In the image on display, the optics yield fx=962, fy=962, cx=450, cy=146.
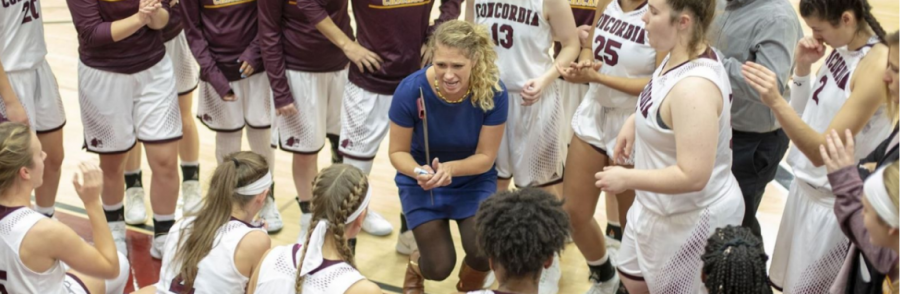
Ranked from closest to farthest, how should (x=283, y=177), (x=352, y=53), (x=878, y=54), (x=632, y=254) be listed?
(x=878, y=54) < (x=632, y=254) < (x=352, y=53) < (x=283, y=177)

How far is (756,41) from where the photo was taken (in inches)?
141

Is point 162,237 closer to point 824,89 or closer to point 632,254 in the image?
point 632,254

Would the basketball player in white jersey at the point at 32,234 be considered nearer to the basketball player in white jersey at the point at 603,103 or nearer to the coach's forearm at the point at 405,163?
the coach's forearm at the point at 405,163

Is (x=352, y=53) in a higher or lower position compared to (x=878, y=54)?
lower

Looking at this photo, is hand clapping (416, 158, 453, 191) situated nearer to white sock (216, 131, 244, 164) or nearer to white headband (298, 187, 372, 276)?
white headband (298, 187, 372, 276)

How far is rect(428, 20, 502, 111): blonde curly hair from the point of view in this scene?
3785 mm

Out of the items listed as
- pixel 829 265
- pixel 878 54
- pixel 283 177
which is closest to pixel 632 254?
pixel 829 265

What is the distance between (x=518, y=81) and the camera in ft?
14.1

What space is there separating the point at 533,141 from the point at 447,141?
0.56 metres

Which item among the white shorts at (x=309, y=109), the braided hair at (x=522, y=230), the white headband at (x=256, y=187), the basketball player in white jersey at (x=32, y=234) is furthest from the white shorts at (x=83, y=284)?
the braided hair at (x=522, y=230)

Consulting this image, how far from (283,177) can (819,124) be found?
3429 millimetres

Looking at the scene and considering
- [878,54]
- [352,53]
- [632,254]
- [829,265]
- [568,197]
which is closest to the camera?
[878,54]

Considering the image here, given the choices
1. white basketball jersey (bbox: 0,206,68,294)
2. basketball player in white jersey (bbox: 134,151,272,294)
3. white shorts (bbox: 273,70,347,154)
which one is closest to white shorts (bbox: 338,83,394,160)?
white shorts (bbox: 273,70,347,154)

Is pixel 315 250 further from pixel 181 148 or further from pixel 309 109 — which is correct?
pixel 181 148
